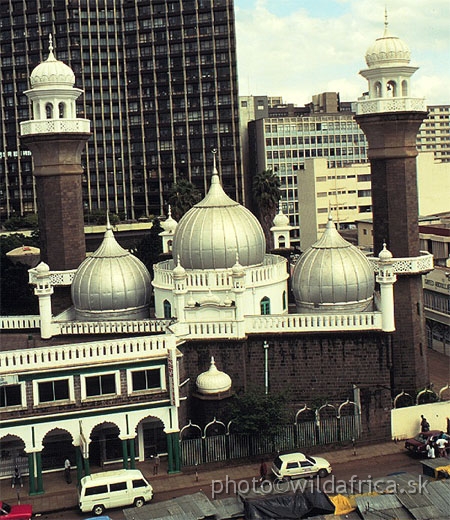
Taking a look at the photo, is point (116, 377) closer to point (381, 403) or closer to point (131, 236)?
point (381, 403)

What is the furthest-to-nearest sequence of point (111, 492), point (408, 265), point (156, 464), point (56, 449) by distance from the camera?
point (408, 265), point (56, 449), point (156, 464), point (111, 492)

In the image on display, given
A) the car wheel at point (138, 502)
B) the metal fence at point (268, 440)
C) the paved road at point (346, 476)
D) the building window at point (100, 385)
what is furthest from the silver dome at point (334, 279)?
the car wheel at point (138, 502)

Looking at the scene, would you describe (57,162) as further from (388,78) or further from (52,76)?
(388,78)

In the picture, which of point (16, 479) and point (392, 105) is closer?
point (16, 479)

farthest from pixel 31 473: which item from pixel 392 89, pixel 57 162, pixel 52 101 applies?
pixel 392 89

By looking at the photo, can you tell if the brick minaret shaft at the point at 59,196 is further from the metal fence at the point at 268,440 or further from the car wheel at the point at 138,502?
the car wheel at the point at 138,502

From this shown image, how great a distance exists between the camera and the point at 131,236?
10644 centimetres

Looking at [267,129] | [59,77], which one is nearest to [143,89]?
[267,129]

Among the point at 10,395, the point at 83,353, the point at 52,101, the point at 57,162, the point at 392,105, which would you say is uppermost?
the point at 52,101

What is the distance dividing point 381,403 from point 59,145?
22.4m

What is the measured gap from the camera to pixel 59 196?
157 ft

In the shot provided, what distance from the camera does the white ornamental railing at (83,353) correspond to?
118ft

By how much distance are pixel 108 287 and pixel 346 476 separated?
15.5 meters

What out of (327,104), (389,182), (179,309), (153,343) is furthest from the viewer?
(327,104)
